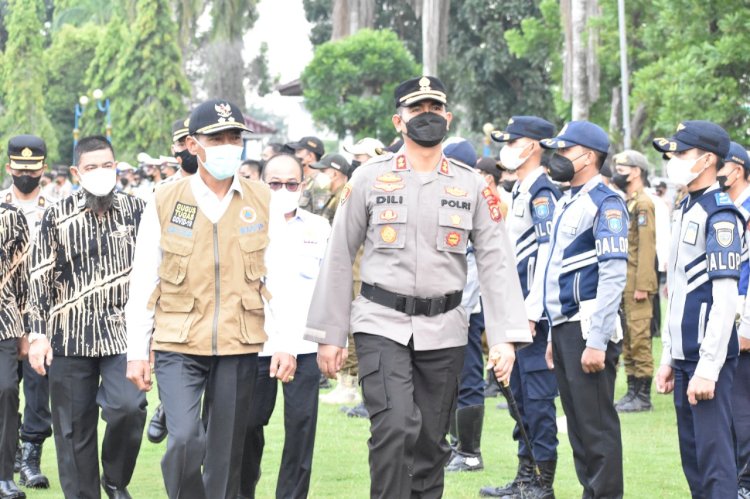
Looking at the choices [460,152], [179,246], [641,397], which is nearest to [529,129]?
[460,152]

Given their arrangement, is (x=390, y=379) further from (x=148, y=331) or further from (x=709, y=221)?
(x=709, y=221)

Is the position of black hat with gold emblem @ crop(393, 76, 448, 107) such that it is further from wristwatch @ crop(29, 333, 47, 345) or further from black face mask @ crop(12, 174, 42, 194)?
black face mask @ crop(12, 174, 42, 194)

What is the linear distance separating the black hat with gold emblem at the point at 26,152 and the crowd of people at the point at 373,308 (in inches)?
24.1

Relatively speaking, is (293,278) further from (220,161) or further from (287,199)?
(287,199)

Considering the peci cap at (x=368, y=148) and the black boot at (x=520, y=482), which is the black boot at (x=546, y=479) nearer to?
the black boot at (x=520, y=482)

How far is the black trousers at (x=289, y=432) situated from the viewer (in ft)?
26.4

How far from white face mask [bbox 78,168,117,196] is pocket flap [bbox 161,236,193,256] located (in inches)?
56.4

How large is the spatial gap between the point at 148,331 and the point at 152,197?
689 mm

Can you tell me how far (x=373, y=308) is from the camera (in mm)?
6551

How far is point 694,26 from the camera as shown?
1877cm

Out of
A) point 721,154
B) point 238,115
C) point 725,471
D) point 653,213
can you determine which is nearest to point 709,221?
point 721,154

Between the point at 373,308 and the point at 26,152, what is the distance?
3896 millimetres

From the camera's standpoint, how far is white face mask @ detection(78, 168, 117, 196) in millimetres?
7961

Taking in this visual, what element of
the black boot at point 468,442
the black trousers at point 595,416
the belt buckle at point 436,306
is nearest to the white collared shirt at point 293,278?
the belt buckle at point 436,306
